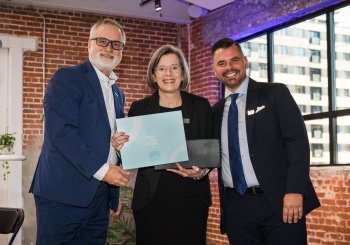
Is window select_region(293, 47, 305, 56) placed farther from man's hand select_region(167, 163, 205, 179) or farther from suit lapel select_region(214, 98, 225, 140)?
man's hand select_region(167, 163, 205, 179)

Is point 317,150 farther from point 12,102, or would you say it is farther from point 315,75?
point 12,102

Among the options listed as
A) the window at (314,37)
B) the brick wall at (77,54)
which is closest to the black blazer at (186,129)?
the window at (314,37)

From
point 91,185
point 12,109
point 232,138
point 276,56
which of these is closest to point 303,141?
point 232,138

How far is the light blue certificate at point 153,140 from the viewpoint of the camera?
276 centimetres

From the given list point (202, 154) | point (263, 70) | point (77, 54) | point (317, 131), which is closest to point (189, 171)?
point (202, 154)

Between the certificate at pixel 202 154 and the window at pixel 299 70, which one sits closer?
the certificate at pixel 202 154

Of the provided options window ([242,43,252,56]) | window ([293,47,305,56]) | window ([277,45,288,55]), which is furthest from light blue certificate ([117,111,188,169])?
window ([242,43,252,56])

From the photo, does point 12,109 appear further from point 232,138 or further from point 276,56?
point 232,138

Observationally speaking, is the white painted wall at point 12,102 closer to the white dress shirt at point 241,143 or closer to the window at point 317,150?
the window at point 317,150

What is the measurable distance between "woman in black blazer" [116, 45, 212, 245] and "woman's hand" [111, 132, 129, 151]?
1.00 ft

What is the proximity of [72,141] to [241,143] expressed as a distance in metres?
1.05

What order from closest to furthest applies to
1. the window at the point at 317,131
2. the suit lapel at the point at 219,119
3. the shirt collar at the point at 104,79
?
the shirt collar at the point at 104,79 < the suit lapel at the point at 219,119 < the window at the point at 317,131

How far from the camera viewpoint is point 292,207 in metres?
2.90

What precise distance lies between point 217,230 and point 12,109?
134 inches
